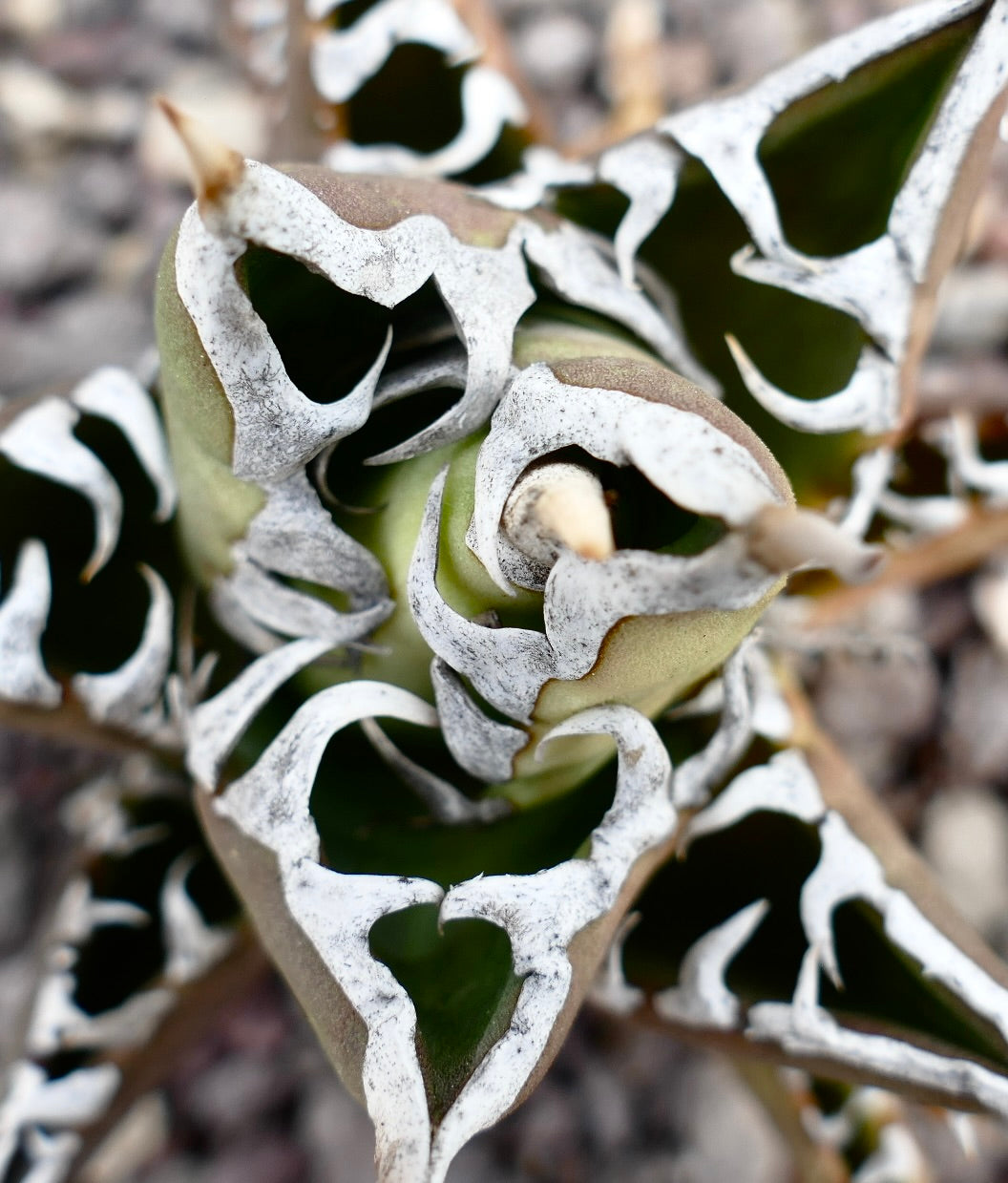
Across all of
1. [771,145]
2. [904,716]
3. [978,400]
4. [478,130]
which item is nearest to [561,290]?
[771,145]

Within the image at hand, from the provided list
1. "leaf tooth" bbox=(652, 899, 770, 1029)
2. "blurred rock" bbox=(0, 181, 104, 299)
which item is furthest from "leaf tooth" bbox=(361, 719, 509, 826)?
"blurred rock" bbox=(0, 181, 104, 299)

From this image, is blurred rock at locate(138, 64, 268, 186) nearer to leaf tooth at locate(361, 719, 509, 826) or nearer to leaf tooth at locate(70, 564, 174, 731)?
leaf tooth at locate(70, 564, 174, 731)

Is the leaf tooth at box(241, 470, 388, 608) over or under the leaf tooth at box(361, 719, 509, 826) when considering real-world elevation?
over

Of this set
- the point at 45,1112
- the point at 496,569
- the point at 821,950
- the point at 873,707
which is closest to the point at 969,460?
the point at 873,707

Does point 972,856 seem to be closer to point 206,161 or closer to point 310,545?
point 310,545

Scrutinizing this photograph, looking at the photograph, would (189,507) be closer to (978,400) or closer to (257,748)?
(257,748)
